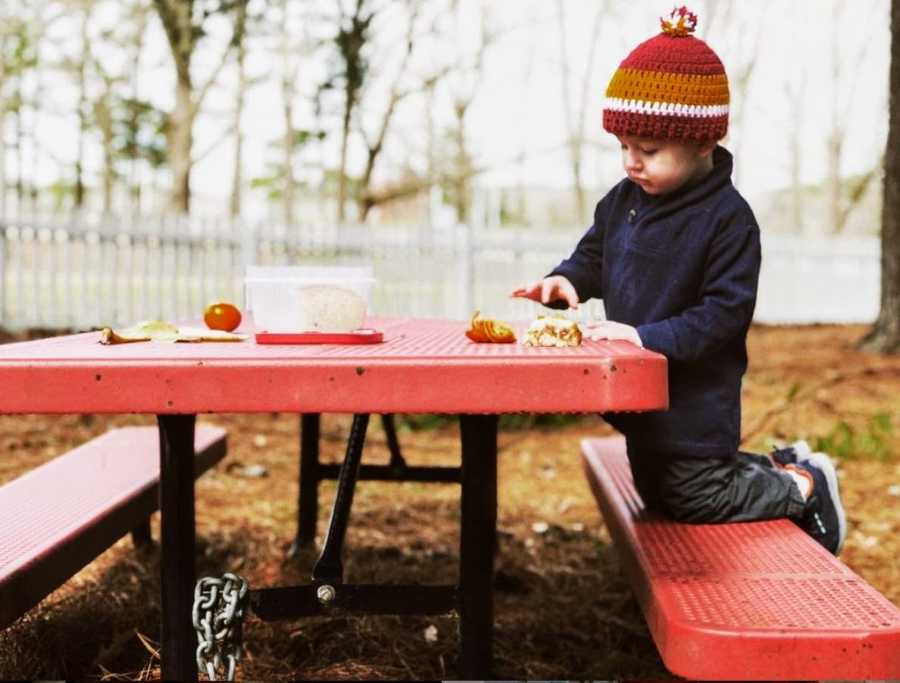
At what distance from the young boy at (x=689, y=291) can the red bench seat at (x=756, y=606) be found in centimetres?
11

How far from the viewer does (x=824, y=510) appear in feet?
7.39

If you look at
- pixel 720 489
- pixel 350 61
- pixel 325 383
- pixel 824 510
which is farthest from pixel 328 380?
pixel 350 61

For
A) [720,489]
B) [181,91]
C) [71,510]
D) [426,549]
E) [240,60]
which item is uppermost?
[240,60]

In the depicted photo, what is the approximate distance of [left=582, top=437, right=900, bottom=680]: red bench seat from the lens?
1.45 meters

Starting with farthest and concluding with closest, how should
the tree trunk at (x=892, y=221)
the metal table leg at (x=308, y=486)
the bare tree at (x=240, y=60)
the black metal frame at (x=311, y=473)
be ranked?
the bare tree at (x=240, y=60)
the tree trunk at (x=892, y=221)
the metal table leg at (x=308, y=486)
the black metal frame at (x=311, y=473)

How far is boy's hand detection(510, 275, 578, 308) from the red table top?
2.99 ft

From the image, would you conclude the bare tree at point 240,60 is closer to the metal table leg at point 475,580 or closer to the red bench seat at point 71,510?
the red bench seat at point 71,510

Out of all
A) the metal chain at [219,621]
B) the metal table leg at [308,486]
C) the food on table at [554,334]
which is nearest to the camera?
the metal chain at [219,621]

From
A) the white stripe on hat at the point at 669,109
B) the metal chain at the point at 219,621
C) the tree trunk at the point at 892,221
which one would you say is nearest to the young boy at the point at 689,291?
the white stripe on hat at the point at 669,109

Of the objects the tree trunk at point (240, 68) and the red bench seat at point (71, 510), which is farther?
the tree trunk at point (240, 68)

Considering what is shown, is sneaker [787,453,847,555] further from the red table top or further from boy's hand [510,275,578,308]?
the red table top

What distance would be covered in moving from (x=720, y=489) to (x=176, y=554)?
1.08 m

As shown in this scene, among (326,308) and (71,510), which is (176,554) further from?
(71,510)

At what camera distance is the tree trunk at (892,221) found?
22.2 feet
